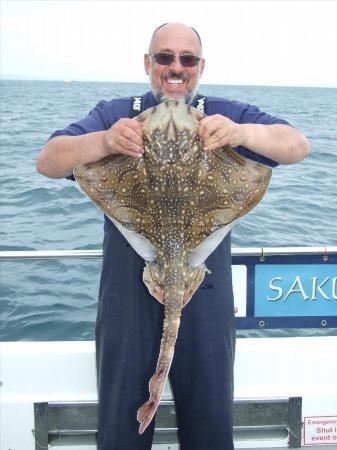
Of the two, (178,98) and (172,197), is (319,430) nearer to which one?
(172,197)

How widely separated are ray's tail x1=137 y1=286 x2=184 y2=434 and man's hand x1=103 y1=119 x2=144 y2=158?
2.15 feet

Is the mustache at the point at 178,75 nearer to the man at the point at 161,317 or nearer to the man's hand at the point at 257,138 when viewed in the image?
the man at the point at 161,317

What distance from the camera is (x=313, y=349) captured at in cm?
367

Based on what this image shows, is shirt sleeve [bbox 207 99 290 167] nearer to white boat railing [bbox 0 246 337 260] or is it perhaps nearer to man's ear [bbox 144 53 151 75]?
man's ear [bbox 144 53 151 75]

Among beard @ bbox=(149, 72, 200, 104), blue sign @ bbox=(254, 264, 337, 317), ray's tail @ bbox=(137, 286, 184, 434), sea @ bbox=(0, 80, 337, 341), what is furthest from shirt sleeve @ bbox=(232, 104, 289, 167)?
sea @ bbox=(0, 80, 337, 341)

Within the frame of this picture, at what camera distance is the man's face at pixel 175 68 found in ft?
8.76

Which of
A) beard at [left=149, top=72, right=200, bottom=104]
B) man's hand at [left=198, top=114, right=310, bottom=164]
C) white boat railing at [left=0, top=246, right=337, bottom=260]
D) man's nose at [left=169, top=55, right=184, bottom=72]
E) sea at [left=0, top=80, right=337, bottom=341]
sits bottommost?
sea at [left=0, top=80, right=337, bottom=341]

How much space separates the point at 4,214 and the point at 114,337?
778cm

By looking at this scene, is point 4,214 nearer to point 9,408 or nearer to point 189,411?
point 9,408

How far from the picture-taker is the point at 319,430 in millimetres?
3535

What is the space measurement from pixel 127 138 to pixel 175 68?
0.61 metres

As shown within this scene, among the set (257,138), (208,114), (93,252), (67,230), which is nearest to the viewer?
(257,138)

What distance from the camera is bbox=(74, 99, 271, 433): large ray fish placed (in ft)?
7.49

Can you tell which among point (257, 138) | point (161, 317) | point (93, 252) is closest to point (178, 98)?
point (257, 138)
